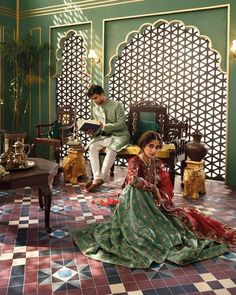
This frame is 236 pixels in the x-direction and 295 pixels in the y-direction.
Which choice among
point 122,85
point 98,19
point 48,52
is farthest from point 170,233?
point 48,52

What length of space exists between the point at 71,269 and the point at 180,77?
4.09m

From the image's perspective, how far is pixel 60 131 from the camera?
19.3ft

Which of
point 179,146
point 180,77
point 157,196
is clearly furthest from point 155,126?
point 157,196

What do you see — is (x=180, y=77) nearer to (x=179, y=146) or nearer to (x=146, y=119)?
(x=146, y=119)

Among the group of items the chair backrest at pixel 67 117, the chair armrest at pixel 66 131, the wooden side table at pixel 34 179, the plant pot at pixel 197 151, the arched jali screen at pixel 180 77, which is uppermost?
the arched jali screen at pixel 180 77

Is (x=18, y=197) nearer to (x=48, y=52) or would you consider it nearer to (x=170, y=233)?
(x=170, y=233)

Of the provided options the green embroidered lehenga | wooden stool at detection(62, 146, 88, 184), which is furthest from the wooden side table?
wooden stool at detection(62, 146, 88, 184)

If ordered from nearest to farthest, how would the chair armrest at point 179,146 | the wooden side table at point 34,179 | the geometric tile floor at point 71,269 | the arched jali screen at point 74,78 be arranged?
the geometric tile floor at point 71,269
the wooden side table at point 34,179
the chair armrest at point 179,146
the arched jali screen at point 74,78

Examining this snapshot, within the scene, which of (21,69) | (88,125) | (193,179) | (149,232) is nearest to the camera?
(149,232)

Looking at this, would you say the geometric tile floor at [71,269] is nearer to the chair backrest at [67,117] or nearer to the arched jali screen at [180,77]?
the arched jali screen at [180,77]

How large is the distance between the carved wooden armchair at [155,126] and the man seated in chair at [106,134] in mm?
153

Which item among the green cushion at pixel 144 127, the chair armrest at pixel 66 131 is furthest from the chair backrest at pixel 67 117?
the green cushion at pixel 144 127

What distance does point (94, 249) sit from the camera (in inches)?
114

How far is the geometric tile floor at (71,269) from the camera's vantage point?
2.36 m
